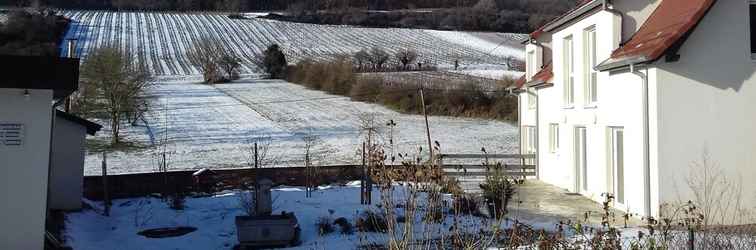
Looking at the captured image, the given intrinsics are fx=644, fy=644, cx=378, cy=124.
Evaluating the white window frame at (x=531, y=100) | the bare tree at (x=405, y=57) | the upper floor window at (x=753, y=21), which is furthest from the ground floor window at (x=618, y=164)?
the bare tree at (x=405, y=57)

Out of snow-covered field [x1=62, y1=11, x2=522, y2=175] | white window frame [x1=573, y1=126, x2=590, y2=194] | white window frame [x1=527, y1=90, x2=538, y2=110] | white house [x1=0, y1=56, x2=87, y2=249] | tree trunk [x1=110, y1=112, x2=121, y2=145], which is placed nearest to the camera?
white house [x1=0, y1=56, x2=87, y2=249]

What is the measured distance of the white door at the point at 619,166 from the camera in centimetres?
1345

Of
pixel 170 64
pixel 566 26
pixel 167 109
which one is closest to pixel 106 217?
pixel 566 26

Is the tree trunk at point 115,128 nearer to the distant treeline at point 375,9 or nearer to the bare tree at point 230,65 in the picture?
the bare tree at point 230,65

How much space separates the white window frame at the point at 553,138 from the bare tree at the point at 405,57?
32482mm

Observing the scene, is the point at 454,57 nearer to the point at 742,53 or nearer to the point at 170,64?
the point at 170,64

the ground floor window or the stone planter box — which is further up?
the ground floor window

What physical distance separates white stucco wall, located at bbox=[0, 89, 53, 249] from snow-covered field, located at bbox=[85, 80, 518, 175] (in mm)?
14695

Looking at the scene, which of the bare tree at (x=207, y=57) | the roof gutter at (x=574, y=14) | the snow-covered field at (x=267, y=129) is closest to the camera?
the roof gutter at (x=574, y=14)

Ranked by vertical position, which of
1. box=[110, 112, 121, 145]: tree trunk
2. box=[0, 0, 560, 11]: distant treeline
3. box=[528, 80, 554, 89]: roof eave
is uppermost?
box=[0, 0, 560, 11]: distant treeline

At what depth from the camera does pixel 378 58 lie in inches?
2080

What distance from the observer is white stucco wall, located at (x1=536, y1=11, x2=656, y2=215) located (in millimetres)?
12586

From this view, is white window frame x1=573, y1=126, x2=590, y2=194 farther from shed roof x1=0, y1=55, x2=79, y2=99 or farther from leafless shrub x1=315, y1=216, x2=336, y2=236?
shed roof x1=0, y1=55, x2=79, y2=99

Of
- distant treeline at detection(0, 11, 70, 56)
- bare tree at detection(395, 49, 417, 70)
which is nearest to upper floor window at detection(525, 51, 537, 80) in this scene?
distant treeline at detection(0, 11, 70, 56)
